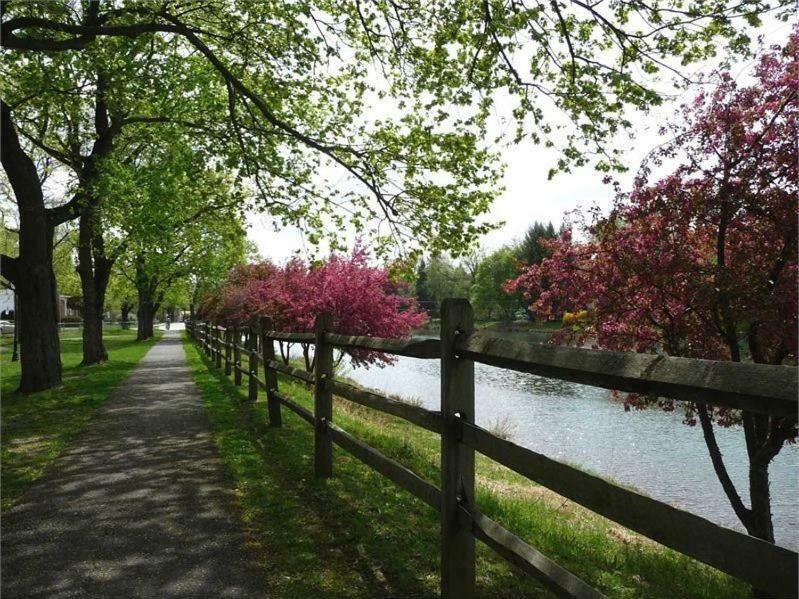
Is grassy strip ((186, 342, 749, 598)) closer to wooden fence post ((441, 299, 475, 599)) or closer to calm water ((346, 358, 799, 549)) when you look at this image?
wooden fence post ((441, 299, 475, 599))

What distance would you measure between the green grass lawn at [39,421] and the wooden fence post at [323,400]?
8.81 feet

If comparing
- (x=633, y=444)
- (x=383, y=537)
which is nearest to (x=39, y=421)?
(x=383, y=537)

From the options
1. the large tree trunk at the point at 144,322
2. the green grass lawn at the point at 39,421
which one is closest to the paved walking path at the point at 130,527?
the green grass lawn at the point at 39,421

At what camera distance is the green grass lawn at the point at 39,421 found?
6.23 m

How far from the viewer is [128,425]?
9.00 m

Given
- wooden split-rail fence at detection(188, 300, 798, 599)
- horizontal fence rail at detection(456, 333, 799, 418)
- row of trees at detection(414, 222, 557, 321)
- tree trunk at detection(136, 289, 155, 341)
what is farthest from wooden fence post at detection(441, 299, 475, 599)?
row of trees at detection(414, 222, 557, 321)

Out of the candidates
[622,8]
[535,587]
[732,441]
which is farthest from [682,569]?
[732,441]

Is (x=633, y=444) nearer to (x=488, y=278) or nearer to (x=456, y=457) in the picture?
(x=456, y=457)

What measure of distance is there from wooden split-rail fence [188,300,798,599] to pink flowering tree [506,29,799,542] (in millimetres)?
3358

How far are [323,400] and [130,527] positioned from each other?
2.10m

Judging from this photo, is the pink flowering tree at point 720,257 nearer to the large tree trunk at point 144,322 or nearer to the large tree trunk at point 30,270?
the large tree trunk at point 30,270

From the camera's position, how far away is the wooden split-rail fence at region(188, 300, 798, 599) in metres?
1.73

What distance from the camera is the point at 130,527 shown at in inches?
184

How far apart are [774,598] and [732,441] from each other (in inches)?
509
